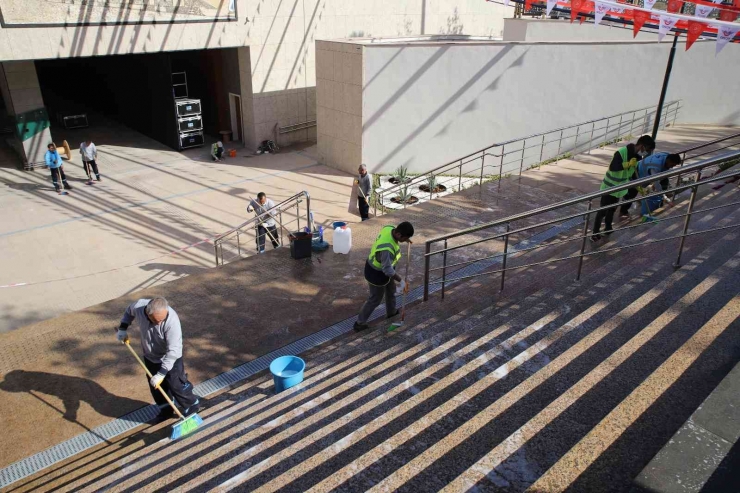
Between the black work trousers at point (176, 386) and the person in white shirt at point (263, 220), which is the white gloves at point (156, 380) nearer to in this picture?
the black work trousers at point (176, 386)

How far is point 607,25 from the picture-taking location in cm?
1888

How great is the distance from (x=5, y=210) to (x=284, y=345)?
1141 centimetres

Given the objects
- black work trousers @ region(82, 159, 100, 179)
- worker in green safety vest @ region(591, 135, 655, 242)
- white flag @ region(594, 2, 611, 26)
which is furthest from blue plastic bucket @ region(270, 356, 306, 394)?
black work trousers @ region(82, 159, 100, 179)

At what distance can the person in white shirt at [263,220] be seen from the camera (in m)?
10.5

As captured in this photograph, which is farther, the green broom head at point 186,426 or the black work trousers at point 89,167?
the black work trousers at point 89,167

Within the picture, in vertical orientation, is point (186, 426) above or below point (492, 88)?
below

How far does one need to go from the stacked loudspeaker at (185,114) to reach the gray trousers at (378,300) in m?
15.0

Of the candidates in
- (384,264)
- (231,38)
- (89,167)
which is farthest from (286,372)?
(231,38)

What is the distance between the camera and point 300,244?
926 centimetres

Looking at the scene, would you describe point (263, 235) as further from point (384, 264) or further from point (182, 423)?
point (182, 423)

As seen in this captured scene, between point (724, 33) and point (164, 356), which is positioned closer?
point (164, 356)

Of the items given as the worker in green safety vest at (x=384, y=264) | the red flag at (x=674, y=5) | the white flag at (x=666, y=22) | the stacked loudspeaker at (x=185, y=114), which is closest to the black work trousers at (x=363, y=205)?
the worker in green safety vest at (x=384, y=264)

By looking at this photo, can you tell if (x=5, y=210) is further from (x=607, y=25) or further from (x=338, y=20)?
(x=607, y=25)

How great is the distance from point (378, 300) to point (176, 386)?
2.52m
